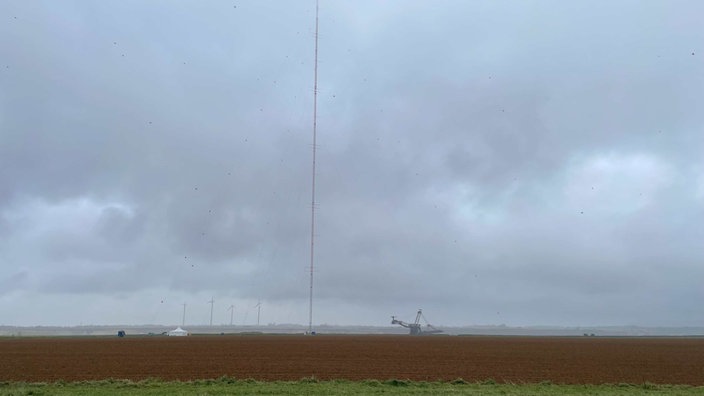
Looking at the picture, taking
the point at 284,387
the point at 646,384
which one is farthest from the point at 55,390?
the point at 646,384

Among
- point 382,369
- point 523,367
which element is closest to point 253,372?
point 382,369

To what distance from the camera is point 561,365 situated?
158ft

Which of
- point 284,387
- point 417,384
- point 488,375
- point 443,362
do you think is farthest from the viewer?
point 443,362

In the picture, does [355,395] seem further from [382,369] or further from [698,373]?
[698,373]

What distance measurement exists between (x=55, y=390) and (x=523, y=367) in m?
32.9

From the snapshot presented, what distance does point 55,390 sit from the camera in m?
27.5

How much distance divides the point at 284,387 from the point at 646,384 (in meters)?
19.9

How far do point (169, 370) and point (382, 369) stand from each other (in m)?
14.7

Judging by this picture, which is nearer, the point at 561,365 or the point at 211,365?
the point at 211,365

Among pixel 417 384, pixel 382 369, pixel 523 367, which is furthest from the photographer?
pixel 523 367

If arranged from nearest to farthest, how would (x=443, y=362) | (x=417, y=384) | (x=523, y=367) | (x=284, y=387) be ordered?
(x=284, y=387)
(x=417, y=384)
(x=523, y=367)
(x=443, y=362)

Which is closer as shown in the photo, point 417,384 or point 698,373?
point 417,384

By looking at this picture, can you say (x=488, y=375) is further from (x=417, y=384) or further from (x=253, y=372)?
(x=253, y=372)

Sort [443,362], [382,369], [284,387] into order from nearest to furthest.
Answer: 1. [284,387]
2. [382,369]
3. [443,362]
